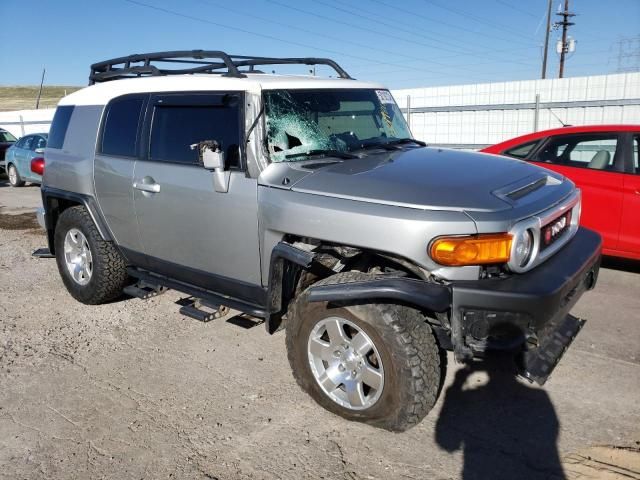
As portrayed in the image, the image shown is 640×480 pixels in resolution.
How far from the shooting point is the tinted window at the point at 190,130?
384cm

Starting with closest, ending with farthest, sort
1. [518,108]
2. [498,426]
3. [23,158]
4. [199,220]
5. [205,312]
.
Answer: [498,426], [199,220], [205,312], [518,108], [23,158]

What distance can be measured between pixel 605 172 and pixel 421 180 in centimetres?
364

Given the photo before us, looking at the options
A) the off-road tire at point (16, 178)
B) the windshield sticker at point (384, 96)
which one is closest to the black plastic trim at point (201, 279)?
the windshield sticker at point (384, 96)

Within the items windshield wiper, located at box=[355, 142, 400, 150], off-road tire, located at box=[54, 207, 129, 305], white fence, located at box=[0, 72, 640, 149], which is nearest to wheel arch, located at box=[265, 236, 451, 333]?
windshield wiper, located at box=[355, 142, 400, 150]

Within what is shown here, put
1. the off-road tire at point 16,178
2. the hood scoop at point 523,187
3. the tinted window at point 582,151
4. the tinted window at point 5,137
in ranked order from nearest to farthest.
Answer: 1. the hood scoop at point 523,187
2. the tinted window at point 582,151
3. the off-road tire at point 16,178
4. the tinted window at point 5,137

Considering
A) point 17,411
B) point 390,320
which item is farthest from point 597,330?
point 17,411

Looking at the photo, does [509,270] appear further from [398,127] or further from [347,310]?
[398,127]

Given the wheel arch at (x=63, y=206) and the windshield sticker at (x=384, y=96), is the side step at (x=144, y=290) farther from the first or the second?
the windshield sticker at (x=384, y=96)

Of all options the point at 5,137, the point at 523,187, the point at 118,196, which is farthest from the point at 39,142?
the point at 523,187

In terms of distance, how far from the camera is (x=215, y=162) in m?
3.61

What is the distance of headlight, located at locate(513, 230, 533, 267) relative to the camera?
116 inches

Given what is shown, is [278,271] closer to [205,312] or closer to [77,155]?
[205,312]

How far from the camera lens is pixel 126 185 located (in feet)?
15.0

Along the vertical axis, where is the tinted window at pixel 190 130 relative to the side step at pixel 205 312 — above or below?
above
